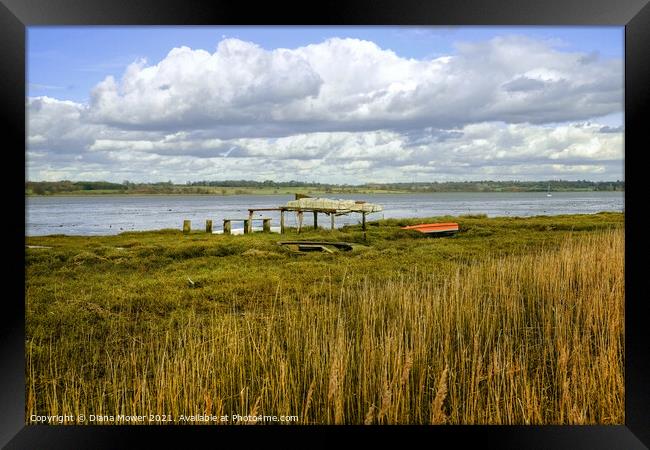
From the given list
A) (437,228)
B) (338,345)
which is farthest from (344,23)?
(437,228)

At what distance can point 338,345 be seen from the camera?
2.62 m

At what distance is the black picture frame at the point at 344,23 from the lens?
217cm

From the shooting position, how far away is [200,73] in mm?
3732

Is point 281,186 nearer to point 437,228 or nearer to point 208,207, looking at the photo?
point 208,207

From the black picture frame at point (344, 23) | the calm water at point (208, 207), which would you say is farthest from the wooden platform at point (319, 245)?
the black picture frame at point (344, 23)

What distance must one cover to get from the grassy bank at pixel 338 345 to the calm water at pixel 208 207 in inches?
11.3

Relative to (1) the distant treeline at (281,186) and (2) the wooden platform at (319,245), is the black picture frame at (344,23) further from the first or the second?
(2) the wooden platform at (319,245)

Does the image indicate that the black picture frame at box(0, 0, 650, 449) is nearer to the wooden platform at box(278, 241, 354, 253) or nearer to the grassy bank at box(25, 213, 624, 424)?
the grassy bank at box(25, 213, 624, 424)

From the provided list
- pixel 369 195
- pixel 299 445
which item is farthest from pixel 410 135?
pixel 299 445

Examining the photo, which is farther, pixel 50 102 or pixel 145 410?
pixel 50 102

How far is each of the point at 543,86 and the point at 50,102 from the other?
358cm
